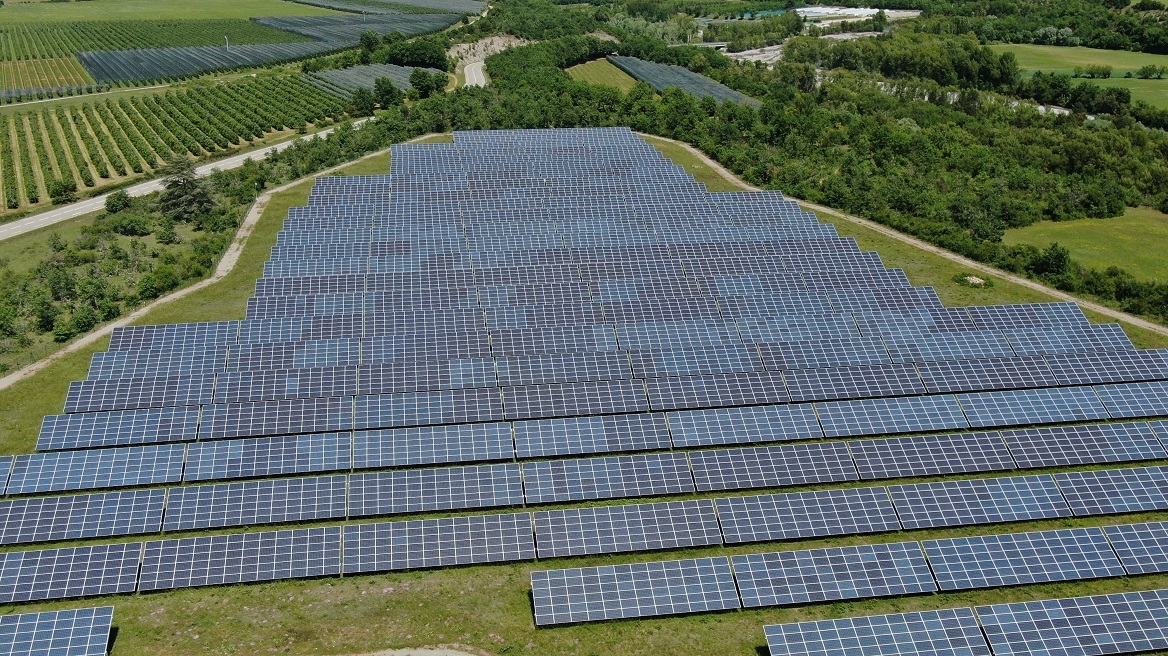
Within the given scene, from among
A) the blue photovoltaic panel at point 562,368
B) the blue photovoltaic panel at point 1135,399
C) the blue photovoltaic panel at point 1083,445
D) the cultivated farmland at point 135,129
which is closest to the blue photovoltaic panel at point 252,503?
the blue photovoltaic panel at point 562,368

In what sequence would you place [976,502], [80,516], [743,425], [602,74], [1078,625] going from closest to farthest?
1. [1078,625]
2. [80,516]
3. [976,502]
4. [743,425]
5. [602,74]

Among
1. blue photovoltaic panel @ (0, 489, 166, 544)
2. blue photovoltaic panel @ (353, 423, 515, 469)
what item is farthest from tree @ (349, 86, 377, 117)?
blue photovoltaic panel @ (0, 489, 166, 544)

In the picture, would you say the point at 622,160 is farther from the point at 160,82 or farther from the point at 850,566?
the point at 160,82

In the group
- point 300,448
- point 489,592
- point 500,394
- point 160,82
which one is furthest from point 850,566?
point 160,82

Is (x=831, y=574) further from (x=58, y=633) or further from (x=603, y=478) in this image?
(x=58, y=633)

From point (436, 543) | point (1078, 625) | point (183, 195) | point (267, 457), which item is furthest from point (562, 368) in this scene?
point (183, 195)

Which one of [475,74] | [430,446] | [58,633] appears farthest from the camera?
[475,74]

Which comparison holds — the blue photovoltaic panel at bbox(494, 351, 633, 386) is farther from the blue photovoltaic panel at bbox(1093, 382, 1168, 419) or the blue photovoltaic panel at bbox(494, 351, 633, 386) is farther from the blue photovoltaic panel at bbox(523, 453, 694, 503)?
the blue photovoltaic panel at bbox(1093, 382, 1168, 419)
